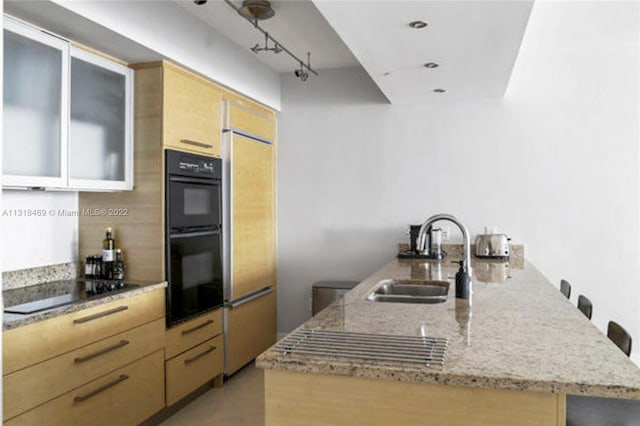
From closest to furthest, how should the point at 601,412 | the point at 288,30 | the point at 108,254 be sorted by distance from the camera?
the point at 601,412 < the point at 108,254 < the point at 288,30

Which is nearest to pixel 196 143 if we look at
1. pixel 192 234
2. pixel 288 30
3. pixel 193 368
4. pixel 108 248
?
pixel 192 234

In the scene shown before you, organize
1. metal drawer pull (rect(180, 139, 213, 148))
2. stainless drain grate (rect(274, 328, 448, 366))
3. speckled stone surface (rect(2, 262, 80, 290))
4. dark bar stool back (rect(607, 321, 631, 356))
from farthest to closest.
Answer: metal drawer pull (rect(180, 139, 213, 148)) → speckled stone surface (rect(2, 262, 80, 290)) → dark bar stool back (rect(607, 321, 631, 356)) → stainless drain grate (rect(274, 328, 448, 366))

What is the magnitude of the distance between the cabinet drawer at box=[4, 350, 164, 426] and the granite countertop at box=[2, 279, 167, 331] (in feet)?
1.23

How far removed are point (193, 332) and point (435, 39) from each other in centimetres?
224

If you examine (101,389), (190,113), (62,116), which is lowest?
(101,389)

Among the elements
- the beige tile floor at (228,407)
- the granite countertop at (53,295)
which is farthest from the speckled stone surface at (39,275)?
the beige tile floor at (228,407)

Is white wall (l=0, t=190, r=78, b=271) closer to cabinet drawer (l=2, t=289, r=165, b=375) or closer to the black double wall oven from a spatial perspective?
the black double wall oven

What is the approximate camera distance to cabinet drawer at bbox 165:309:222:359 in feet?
9.86

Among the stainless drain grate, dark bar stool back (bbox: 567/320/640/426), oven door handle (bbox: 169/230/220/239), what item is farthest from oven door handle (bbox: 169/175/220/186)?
dark bar stool back (bbox: 567/320/640/426)

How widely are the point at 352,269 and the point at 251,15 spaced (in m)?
2.31

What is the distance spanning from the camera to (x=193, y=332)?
3.21 metres

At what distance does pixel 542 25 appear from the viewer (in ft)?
11.0

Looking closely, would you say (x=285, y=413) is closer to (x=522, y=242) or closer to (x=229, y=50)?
(x=229, y=50)

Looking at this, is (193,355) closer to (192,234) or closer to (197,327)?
(197,327)
